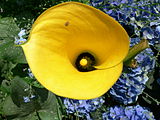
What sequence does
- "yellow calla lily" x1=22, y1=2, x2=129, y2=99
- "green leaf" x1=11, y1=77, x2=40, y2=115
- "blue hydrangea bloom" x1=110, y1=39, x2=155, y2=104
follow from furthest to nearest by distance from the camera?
"blue hydrangea bloom" x1=110, y1=39, x2=155, y2=104
"green leaf" x1=11, y1=77, x2=40, y2=115
"yellow calla lily" x1=22, y1=2, x2=129, y2=99

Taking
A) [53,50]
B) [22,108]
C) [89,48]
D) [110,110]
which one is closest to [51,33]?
[53,50]

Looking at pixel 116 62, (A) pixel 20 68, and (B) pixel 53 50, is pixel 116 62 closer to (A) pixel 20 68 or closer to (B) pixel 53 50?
(B) pixel 53 50

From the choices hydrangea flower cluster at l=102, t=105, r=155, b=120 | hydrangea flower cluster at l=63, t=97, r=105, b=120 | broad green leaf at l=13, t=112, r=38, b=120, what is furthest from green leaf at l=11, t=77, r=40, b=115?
hydrangea flower cluster at l=102, t=105, r=155, b=120

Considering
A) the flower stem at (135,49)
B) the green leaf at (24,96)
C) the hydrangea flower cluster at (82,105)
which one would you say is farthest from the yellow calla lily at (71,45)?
the hydrangea flower cluster at (82,105)

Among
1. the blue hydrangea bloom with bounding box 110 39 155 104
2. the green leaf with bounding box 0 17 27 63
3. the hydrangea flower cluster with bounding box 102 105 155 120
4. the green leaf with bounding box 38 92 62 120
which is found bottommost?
the hydrangea flower cluster with bounding box 102 105 155 120

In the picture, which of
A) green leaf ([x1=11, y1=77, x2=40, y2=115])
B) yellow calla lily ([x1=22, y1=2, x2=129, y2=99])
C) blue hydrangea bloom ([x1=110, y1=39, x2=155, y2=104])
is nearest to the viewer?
yellow calla lily ([x1=22, y1=2, x2=129, y2=99])

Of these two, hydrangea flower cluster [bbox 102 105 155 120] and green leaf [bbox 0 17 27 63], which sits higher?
green leaf [bbox 0 17 27 63]

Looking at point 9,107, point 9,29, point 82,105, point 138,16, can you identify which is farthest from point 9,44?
point 138,16

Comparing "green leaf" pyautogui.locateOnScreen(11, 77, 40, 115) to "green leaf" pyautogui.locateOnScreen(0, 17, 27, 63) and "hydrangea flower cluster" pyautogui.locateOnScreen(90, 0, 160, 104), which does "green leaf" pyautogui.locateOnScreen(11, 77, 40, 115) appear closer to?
"green leaf" pyautogui.locateOnScreen(0, 17, 27, 63)
